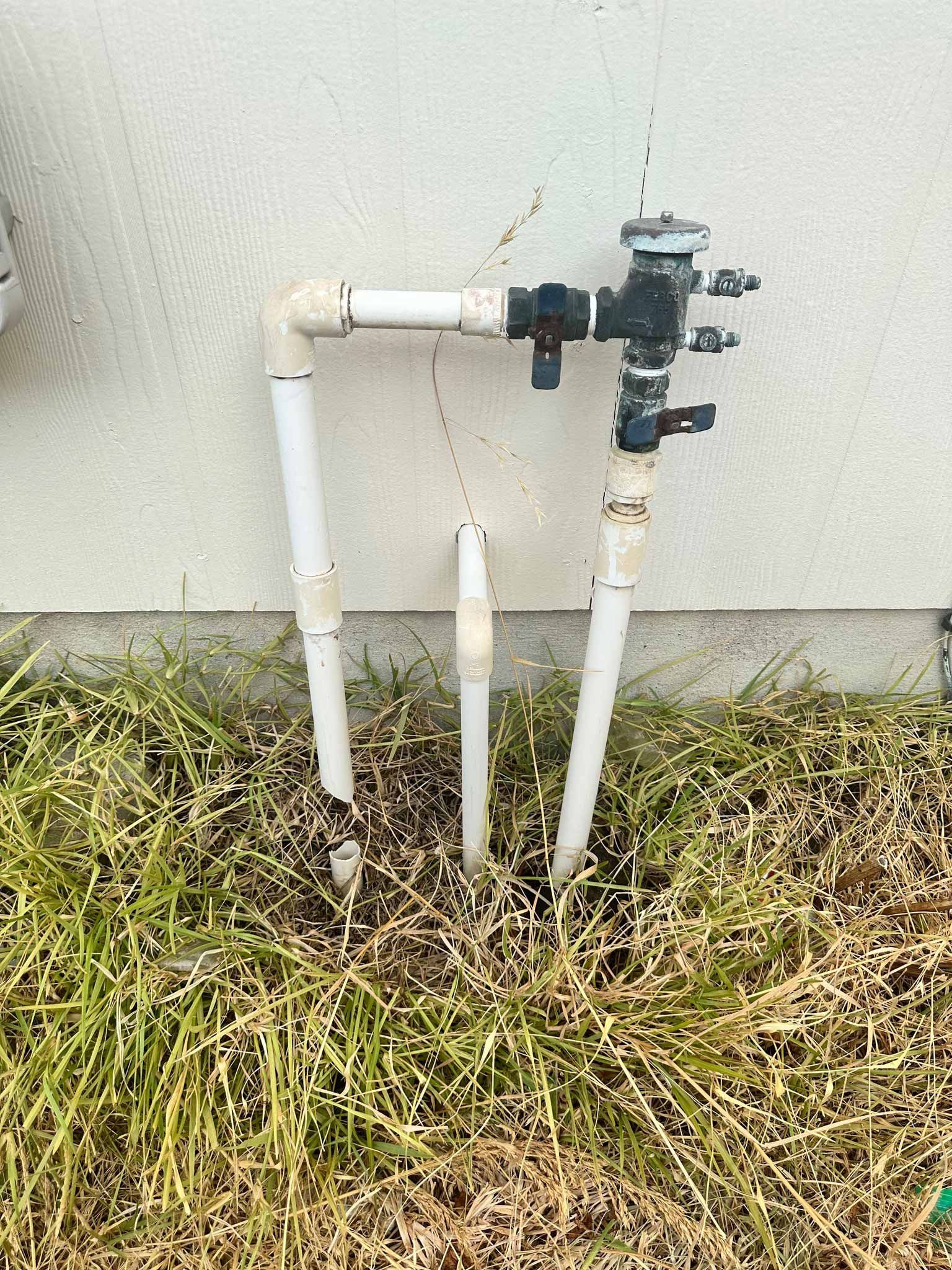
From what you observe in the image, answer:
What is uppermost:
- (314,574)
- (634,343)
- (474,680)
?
(634,343)

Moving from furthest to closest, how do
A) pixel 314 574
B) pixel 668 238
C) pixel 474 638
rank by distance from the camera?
pixel 314 574, pixel 474 638, pixel 668 238

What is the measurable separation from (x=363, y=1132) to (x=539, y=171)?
1.71 meters

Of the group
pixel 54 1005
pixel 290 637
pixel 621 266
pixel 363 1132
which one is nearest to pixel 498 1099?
pixel 363 1132

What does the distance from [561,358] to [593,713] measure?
Result: 67 cm

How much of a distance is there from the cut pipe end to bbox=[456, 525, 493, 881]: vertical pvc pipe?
23 centimetres

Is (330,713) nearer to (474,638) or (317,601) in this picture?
(317,601)

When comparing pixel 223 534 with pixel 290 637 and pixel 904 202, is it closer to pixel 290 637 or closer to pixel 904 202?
pixel 290 637

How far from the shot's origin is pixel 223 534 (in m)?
1.75

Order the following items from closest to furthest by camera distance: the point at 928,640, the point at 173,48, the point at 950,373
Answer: the point at 173,48, the point at 950,373, the point at 928,640

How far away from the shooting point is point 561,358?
4.46ft

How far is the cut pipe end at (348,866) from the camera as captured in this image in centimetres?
162

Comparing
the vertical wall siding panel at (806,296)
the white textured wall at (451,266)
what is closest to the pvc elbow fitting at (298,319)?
the white textured wall at (451,266)

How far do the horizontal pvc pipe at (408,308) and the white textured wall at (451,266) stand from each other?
0.67 ft

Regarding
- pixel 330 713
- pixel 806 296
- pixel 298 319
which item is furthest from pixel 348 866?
pixel 806 296
